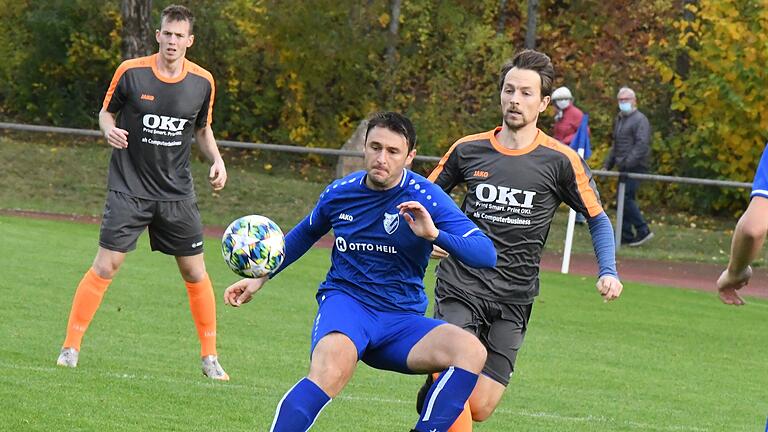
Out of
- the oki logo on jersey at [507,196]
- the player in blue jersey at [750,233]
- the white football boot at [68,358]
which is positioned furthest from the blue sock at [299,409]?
the white football boot at [68,358]

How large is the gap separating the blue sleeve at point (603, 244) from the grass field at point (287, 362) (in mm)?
1226

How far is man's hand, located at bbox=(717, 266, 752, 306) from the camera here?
4.36m

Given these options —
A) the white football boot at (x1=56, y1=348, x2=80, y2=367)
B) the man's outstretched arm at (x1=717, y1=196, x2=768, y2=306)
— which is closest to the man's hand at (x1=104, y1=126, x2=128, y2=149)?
the white football boot at (x1=56, y1=348, x2=80, y2=367)

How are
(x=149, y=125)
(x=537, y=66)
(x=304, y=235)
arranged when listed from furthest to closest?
(x=149, y=125)
(x=537, y=66)
(x=304, y=235)

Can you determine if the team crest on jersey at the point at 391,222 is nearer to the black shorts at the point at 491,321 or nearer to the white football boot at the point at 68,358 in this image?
the black shorts at the point at 491,321

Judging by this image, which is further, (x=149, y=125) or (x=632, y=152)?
(x=632, y=152)

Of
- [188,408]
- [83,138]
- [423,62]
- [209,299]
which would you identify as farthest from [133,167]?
[423,62]

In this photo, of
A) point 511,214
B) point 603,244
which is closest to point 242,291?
point 511,214

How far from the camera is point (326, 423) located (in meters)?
7.15

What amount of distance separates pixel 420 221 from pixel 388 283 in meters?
0.49

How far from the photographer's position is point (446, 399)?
5770mm

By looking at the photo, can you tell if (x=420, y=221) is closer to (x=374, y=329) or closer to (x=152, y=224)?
(x=374, y=329)

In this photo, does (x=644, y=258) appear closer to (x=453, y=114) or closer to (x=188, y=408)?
(x=453, y=114)

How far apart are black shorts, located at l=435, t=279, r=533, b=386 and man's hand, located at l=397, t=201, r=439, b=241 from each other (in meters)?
1.04
